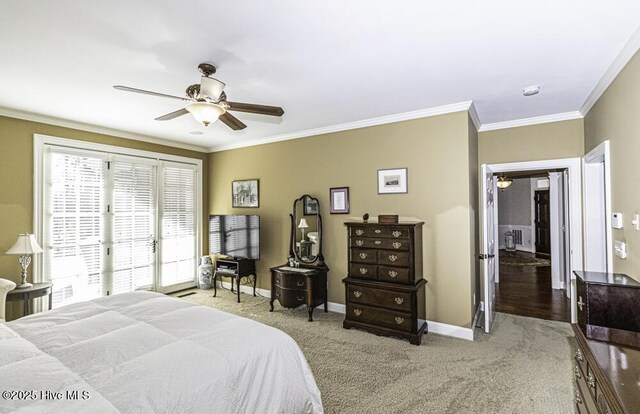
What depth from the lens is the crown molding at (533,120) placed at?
3805 millimetres

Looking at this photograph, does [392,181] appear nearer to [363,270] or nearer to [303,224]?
[363,270]

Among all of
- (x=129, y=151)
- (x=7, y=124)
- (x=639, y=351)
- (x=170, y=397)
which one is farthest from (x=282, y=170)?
(x=639, y=351)

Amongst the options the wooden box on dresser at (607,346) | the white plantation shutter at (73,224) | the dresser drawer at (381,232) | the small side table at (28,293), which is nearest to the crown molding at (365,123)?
the dresser drawer at (381,232)

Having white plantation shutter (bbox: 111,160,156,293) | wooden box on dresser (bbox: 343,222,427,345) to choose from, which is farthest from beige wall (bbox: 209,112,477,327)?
white plantation shutter (bbox: 111,160,156,293)

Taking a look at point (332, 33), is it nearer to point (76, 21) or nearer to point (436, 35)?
point (436, 35)

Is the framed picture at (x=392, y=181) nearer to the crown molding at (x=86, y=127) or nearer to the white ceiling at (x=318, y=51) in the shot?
the white ceiling at (x=318, y=51)

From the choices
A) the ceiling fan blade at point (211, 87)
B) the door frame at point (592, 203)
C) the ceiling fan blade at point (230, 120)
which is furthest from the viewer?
the door frame at point (592, 203)

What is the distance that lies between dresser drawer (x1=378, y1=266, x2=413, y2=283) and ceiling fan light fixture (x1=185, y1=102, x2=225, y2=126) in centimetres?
241

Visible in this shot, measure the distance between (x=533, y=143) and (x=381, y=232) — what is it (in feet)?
7.83

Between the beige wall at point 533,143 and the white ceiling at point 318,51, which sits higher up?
the white ceiling at point 318,51

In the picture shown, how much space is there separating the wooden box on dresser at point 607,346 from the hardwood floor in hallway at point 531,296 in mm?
2436

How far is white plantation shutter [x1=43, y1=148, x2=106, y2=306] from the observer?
407cm

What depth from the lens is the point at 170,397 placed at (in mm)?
1349

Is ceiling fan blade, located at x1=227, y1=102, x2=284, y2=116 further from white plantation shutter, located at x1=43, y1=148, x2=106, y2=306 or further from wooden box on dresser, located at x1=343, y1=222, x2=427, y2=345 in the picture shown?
white plantation shutter, located at x1=43, y1=148, x2=106, y2=306
